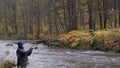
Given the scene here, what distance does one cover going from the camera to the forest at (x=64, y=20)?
39388 millimetres

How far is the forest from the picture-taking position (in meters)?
39.4

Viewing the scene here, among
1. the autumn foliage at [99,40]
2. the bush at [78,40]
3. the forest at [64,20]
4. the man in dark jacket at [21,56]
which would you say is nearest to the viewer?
the man in dark jacket at [21,56]

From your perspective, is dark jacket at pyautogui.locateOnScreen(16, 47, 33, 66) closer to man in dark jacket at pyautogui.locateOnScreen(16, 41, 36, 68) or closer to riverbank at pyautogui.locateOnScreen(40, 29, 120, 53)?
man in dark jacket at pyautogui.locateOnScreen(16, 41, 36, 68)

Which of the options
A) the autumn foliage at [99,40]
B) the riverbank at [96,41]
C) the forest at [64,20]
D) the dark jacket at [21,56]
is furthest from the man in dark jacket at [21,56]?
the forest at [64,20]

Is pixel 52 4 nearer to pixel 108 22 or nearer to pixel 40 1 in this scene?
pixel 40 1

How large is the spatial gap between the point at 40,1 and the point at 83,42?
37225 mm

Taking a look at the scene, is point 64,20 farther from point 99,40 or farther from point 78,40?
point 99,40

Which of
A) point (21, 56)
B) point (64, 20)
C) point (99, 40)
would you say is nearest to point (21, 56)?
point (21, 56)

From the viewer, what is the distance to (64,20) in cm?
6481

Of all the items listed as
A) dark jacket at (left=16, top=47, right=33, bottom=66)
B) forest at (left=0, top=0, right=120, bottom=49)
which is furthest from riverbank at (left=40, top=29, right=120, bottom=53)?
dark jacket at (left=16, top=47, right=33, bottom=66)

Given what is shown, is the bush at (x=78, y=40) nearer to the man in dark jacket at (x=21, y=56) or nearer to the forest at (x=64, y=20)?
the forest at (x=64, y=20)

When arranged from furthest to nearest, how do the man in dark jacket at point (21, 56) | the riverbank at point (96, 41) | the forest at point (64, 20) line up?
the forest at point (64, 20)
the riverbank at point (96, 41)
the man in dark jacket at point (21, 56)

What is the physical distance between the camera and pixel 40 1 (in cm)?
7344

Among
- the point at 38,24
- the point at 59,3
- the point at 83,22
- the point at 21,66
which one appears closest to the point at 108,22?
the point at 83,22
